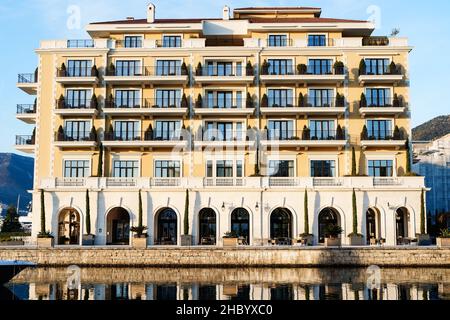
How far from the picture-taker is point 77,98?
55.7 metres

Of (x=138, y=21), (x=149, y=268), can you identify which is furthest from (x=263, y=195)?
(x=138, y=21)

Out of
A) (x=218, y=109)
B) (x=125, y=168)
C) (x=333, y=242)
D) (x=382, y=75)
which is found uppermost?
(x=382, y=75)

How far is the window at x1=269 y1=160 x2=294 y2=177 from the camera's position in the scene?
54.1 m

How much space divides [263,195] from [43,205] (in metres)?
18.6

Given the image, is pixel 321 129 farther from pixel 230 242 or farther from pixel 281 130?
pixel 230 242

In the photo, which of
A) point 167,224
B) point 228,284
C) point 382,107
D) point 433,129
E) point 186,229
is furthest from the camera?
point 433,129

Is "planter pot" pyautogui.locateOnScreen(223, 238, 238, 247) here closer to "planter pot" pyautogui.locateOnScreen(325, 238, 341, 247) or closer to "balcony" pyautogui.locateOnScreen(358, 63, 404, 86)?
"planter pot" pyautogui.locateOnScreen(325, 238, 341, 247)

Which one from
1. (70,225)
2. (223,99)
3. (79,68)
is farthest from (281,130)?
(70,225)

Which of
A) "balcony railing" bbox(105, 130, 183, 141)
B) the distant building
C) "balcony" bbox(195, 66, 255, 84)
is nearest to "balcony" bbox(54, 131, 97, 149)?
"balcony railing" bbox(105, 130, 183, 141)

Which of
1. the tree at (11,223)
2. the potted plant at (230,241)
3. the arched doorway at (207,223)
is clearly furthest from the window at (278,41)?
the tree at (11,223)

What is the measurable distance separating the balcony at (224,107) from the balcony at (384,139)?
429 inches

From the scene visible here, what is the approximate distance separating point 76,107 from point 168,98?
882 centimetres

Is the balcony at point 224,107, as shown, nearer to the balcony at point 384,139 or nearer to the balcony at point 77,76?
the balcony at point 77,76

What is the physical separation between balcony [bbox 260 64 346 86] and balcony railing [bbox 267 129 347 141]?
15.7 ft
